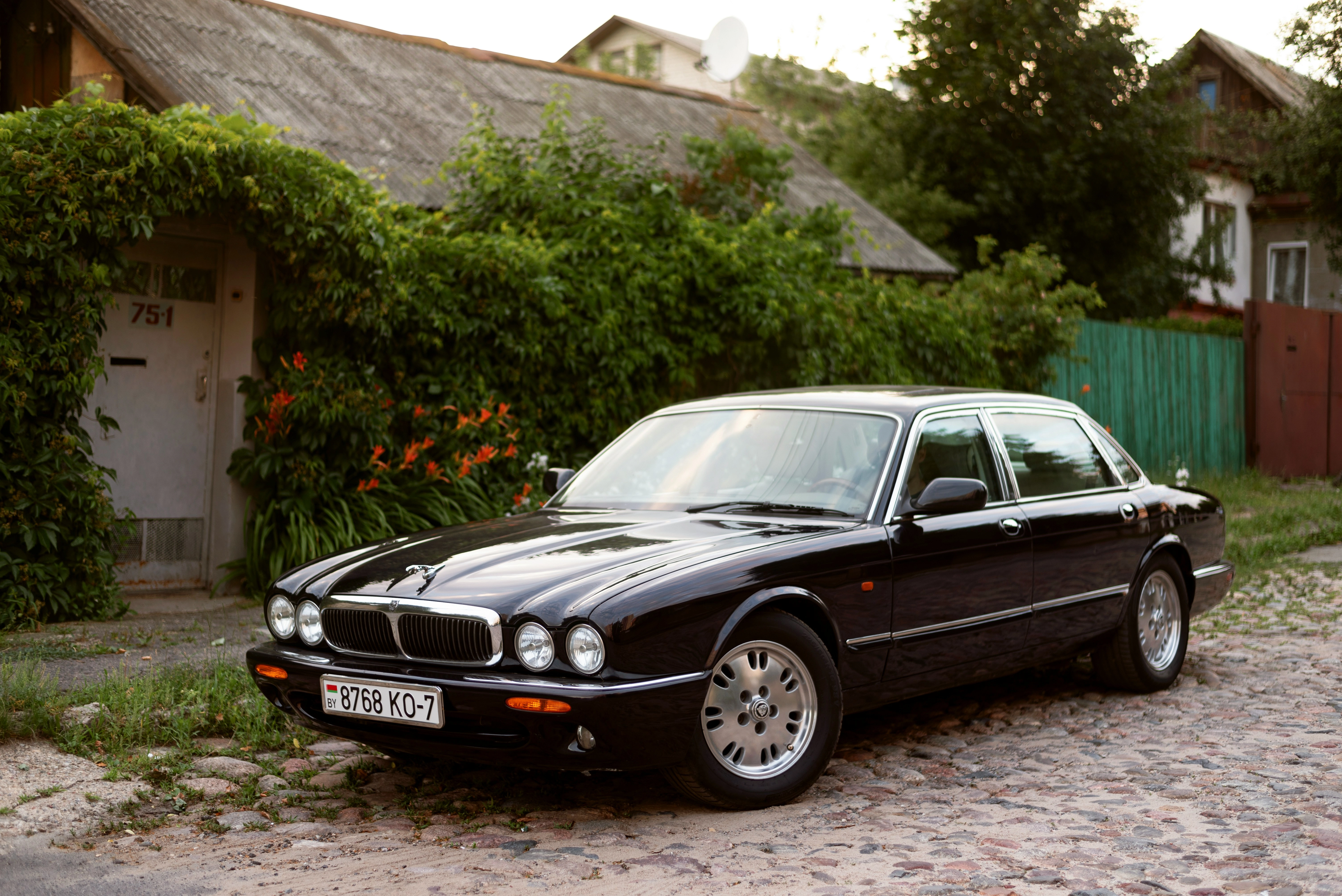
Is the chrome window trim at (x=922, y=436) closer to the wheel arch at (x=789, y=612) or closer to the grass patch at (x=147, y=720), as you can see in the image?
the wheel arch at (x=789, y=612)

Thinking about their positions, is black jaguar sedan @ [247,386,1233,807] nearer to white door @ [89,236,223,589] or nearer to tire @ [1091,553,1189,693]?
tire @ [1091,553,1189,693]

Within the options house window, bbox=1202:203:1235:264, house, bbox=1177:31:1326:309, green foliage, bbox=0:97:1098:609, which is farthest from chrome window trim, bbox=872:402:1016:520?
house, bbox=1177:31:1326:309

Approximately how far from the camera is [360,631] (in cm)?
465

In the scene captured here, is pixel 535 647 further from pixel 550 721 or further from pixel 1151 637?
pixel 1151 637

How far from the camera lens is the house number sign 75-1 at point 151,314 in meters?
8.73

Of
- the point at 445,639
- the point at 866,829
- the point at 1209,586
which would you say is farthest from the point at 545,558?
the point at 1209,586

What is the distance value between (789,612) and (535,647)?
1.01 metres

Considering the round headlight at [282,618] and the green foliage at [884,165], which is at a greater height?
the green foliage at [884,165]

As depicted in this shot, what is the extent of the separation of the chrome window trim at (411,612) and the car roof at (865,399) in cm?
209

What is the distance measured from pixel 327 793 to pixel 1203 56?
3458 centimetres

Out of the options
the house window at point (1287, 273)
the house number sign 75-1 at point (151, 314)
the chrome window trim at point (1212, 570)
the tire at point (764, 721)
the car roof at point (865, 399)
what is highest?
the house window at point (1287, 273)

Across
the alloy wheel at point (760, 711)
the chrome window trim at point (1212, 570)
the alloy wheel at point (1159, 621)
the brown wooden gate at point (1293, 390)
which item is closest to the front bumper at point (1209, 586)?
the chrome window trim at point (1212, 570)

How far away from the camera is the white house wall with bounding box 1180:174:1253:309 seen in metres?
30.7

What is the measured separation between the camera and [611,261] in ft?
33.5
